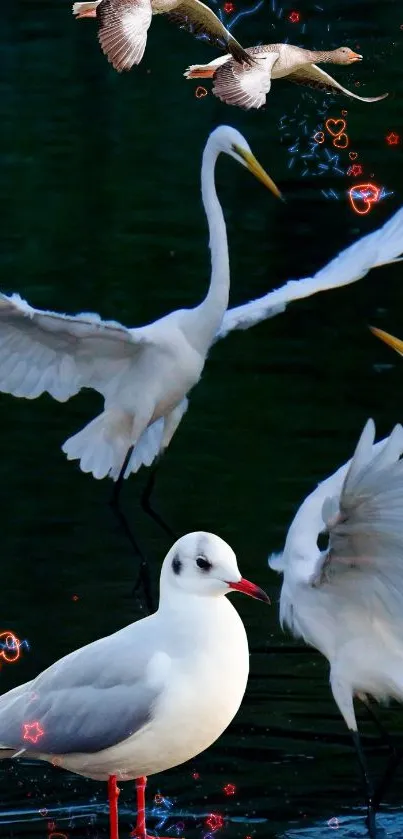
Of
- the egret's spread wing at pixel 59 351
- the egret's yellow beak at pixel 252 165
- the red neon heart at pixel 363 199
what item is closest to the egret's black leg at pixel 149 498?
the egret's spread wing at pixel 59 351

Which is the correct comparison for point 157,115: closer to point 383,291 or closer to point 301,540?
point 383,291

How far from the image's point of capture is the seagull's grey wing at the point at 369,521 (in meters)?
4.96

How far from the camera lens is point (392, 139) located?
46.9ft

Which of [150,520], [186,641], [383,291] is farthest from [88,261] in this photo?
[186,641]

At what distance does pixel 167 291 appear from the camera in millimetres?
11336

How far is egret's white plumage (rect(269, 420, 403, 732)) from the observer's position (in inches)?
206

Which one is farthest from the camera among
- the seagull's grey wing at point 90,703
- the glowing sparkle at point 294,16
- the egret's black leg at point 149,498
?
the glowing sparkle at point 294,16

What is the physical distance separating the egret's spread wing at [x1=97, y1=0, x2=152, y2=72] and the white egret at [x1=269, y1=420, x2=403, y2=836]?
53.3 inches

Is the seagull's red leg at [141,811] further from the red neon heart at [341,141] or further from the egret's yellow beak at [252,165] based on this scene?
the red neon heart at [341,141]

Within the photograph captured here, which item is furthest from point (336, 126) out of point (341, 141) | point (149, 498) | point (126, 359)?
point (126, 359)

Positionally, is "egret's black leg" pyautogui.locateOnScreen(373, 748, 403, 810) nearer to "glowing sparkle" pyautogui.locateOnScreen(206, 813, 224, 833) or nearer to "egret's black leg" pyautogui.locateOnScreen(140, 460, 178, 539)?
"glowing sparkle" pyautogui.locateOnScreen(206, 813, 224, 833)

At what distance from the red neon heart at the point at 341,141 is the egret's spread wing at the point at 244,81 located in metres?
8.31

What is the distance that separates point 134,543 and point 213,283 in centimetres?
109

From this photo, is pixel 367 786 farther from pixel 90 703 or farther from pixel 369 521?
pixel 90 703
